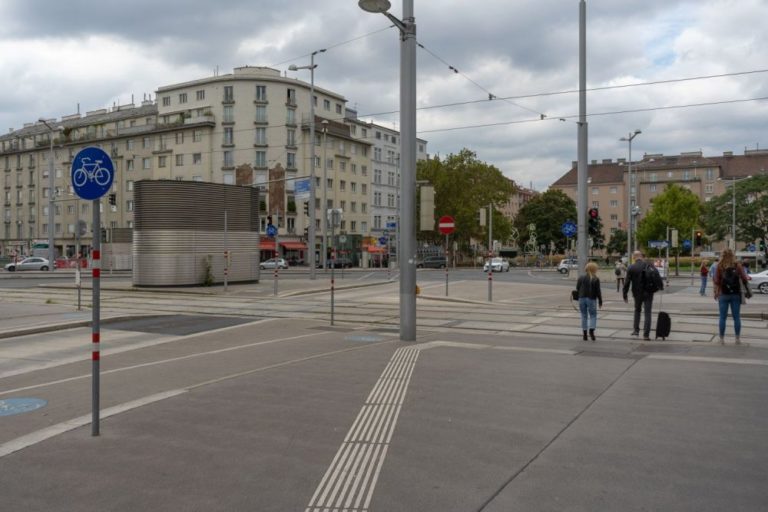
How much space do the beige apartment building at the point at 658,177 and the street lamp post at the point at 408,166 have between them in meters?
108

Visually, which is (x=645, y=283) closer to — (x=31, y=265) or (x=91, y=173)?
(x=91, y=173)

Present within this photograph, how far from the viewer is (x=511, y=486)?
4.40 meters

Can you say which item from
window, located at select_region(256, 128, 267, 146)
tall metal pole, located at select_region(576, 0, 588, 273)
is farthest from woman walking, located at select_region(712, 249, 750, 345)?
window, located at select_region(256, 128, 267, 146)

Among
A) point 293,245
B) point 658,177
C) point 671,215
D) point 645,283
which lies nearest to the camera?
point 645,283

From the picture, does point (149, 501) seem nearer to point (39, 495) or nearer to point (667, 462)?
point (39, 495)

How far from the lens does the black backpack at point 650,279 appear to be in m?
12.4

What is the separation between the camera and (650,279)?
490 inches

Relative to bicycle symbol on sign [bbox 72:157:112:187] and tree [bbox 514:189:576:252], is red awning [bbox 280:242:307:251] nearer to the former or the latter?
tree [bbox 514:189:576:252]

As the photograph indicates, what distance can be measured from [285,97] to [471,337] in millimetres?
65156

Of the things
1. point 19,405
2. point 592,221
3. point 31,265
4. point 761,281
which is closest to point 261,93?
point 31,265

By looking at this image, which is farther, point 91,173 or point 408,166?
point 408,166

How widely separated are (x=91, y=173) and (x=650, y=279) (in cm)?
1019

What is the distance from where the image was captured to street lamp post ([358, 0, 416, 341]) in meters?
12.3

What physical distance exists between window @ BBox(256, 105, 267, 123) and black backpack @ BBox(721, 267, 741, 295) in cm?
6616
